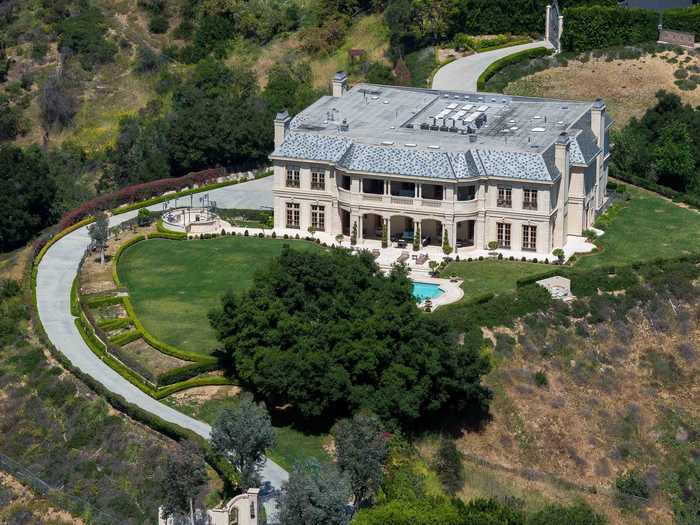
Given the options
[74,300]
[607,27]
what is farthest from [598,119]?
[74,300]

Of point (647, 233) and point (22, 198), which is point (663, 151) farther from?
point (22, 198)

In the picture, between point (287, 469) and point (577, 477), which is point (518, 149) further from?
point (287, 469)

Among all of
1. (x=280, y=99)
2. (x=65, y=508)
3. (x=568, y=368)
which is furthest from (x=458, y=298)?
(x=280, y=99)

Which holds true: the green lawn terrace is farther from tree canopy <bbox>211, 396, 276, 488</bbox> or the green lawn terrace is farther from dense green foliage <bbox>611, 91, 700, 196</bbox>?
tree canopy <bbox>211, 396, 276, 488</bbox>

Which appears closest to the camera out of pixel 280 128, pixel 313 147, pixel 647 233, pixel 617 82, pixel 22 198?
pixel 313 147

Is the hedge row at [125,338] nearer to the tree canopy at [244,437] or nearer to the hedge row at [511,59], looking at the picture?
the tree canopy at [244,437]

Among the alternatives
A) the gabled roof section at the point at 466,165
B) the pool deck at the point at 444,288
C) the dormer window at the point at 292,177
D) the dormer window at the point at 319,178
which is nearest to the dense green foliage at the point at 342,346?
the pool deck at the point at 444,288

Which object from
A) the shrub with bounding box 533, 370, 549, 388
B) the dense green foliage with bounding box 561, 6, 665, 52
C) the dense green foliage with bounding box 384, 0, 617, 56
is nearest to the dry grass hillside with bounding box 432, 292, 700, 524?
the shrub with bounding box 533, 370, 549, 388
